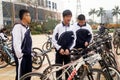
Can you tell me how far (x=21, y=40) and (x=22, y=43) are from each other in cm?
7

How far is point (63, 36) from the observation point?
5.96 m

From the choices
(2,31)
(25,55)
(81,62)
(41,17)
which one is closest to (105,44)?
(81,62)

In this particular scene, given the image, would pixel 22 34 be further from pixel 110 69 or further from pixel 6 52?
pixel 6 52

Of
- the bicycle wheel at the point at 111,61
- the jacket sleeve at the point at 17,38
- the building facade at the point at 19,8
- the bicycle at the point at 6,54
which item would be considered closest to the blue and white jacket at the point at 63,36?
the jacket sleeve at the point at 17,38

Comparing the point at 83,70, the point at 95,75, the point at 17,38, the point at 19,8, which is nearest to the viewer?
the point at 83,70

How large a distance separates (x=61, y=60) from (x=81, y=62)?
115 centimetres

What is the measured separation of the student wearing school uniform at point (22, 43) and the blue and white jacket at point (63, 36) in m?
0.63

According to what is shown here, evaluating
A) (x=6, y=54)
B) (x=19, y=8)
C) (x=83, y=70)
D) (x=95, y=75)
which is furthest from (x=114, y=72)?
(x=19, y=8)

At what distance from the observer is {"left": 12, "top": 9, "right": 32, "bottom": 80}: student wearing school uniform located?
544 centimetres

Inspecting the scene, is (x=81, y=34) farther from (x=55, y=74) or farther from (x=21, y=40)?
(x=55, y=74)

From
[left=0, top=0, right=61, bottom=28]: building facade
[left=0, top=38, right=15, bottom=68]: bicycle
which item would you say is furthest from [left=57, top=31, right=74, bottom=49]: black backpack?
[left=0, top=0, right=61, bottom=28]: building facade

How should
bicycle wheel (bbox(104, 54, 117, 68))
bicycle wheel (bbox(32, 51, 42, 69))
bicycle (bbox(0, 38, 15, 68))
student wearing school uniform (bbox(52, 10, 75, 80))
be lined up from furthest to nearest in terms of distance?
bicycle (bbox(0, 38, 15, 68)) → bicycle wheel (bbox(32, 51, 42, 69)) → bicycle wheel (bbox(104, 54, 117, 68)) → student wearing school uniform (bbox(52, 10, 75, 80))

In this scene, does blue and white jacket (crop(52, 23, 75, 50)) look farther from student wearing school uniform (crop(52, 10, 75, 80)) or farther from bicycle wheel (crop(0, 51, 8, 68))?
bicycle wheel (crop(0, 51, 8, 68))

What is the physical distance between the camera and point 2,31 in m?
12.1
